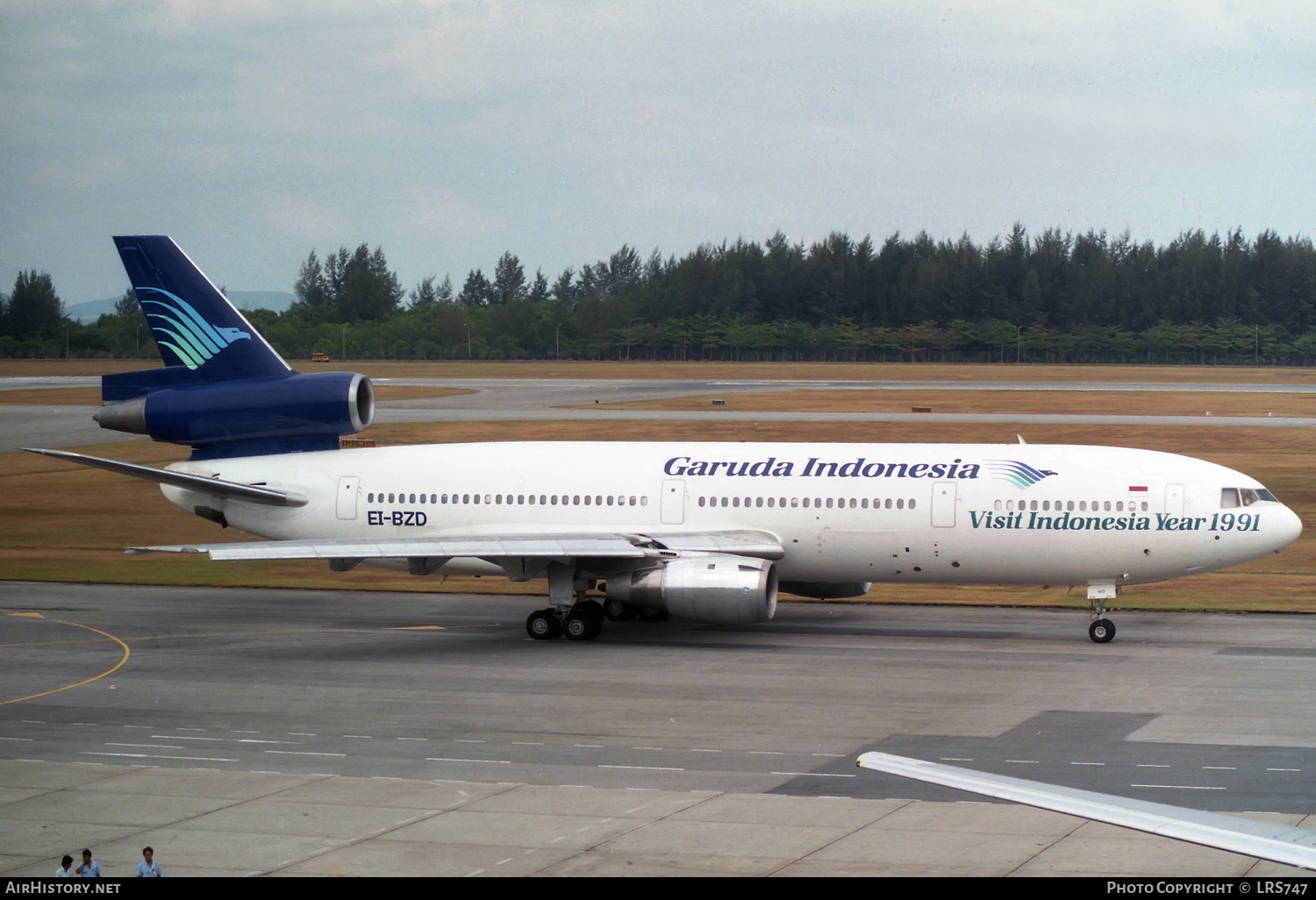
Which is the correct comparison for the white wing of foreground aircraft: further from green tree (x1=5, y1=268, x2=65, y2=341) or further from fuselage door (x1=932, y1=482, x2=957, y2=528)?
green tree (x1=5, y1=268, x2=65, y2=341)

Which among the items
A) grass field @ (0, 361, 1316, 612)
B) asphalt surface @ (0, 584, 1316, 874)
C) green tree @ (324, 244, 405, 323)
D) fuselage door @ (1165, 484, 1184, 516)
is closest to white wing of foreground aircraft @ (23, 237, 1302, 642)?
fuselage door @ (1165, 484, 1184, 516)

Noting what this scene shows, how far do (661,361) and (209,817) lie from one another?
17257 centimetres

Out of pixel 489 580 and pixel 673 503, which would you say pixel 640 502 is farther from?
pixel 489 580

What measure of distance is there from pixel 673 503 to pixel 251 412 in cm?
1155

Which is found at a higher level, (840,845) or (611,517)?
(611,517)

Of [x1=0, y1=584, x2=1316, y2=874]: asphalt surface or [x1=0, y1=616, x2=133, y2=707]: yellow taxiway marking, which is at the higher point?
[x1=0, y1=584, x2=1316, y2=874]: asphalt surface

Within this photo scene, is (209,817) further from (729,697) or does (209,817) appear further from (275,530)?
(275,530)

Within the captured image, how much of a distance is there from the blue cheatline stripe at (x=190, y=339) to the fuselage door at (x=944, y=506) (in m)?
19.3

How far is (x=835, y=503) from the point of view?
114ft

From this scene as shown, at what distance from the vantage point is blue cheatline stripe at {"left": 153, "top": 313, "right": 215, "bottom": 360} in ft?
124

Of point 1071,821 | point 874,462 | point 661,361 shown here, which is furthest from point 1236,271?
point 1071,821

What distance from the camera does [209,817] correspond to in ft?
64.9

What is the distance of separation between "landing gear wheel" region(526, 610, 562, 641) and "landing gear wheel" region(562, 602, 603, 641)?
Answer: 193 mm

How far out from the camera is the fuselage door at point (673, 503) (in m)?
35.9
